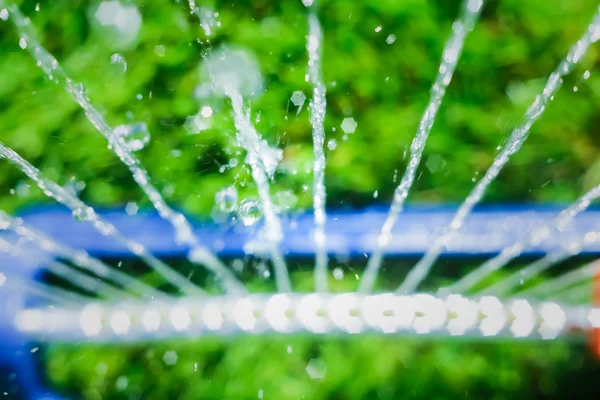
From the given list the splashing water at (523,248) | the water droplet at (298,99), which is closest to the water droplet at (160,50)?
the water droplet at (298,99)

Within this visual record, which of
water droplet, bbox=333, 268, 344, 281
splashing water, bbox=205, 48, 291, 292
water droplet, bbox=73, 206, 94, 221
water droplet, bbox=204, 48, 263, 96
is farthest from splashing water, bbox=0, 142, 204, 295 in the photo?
water droplet, bbox=204, 48, 263, 96

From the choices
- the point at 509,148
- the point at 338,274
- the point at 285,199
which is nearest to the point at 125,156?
the point at 285,199

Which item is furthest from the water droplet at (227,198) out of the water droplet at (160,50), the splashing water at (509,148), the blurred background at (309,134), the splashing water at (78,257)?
the splashing water at (509,148)

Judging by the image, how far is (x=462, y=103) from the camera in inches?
57.7

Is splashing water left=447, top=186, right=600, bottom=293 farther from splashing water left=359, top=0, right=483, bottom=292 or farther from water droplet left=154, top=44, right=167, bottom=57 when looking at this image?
water droplet left=154, top=44, right=167, bottom=57

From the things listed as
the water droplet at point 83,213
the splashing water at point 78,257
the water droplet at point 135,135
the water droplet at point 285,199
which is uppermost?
the water droplet at point 135,135

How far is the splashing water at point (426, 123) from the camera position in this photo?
1422 mm

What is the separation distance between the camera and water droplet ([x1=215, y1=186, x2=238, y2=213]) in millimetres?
1508

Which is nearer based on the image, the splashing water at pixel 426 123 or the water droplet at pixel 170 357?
the splashing water at pixel 426 123

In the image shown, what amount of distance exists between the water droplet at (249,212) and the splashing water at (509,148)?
0.51m

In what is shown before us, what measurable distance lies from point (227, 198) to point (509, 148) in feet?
2.96

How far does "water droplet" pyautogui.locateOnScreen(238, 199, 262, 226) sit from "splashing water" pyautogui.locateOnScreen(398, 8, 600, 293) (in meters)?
0.51

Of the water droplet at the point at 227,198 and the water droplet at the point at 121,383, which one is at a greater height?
the water droplet at the point at 227,198

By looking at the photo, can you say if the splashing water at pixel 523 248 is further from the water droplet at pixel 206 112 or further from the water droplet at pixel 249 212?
the water droplet at pixel 206 112
